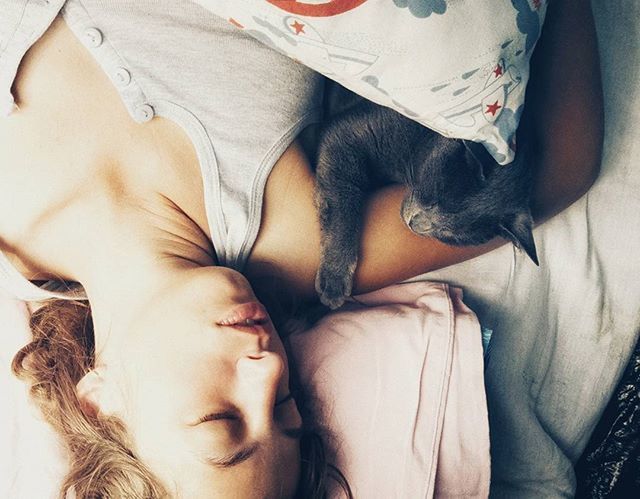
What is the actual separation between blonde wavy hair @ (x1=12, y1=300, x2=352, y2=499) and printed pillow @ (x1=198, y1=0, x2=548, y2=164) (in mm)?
585

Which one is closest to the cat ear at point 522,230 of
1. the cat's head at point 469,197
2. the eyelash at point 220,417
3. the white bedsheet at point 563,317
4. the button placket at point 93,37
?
the cat's head at point 469,197

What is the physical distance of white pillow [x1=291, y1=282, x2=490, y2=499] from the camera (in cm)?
95

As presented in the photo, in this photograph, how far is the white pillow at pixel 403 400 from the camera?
3.13 feet

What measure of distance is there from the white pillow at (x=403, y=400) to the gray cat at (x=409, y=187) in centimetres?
11

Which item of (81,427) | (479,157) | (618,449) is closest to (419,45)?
(479,157)

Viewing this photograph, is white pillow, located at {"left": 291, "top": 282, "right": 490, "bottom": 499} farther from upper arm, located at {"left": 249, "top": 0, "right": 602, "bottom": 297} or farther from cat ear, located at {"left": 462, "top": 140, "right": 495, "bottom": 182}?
cat ear, located at {"left": 462, "top": 140, "right": 495, "bottom": 182}

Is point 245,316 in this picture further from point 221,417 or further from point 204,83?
point 204,83

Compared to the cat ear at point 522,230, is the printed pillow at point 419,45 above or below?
above

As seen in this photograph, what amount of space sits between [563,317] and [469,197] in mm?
346

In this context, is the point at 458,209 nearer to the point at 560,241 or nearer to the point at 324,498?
the point at 560,241

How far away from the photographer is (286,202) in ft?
3.18

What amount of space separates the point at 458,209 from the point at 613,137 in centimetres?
35

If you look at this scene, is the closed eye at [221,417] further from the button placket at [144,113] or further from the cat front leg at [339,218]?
the button placket at [144,113]

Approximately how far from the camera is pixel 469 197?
95 centimetres
